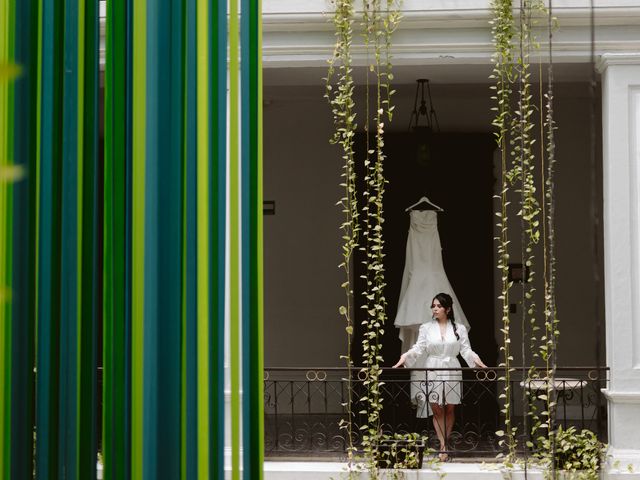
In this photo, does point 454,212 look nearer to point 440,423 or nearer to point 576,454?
point 440,423

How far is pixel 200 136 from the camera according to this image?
11.2ft

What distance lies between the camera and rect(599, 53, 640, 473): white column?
688 centimetres

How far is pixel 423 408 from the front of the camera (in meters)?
7.68

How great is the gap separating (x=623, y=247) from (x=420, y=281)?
2282 millimetres

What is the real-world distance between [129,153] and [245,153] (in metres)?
0.41

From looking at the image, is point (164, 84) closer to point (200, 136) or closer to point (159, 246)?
point (200, 136)

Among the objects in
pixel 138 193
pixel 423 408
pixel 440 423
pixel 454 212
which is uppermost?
pixel 454 212

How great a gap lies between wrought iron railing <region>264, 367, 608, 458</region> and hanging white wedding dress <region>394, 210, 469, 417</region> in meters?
0.49

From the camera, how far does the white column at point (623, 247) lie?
688 centimetres

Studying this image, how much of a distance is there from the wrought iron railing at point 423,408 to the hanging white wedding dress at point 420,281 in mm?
492

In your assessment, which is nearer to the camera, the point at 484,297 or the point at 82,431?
the point at 82,431

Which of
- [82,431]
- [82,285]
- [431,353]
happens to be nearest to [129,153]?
[82,285]

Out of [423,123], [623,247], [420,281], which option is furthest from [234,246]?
[423,123]

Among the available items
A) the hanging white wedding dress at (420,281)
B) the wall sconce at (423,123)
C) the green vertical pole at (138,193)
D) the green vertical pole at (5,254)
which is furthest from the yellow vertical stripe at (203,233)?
the hanging white wedding dress at (420,281)
